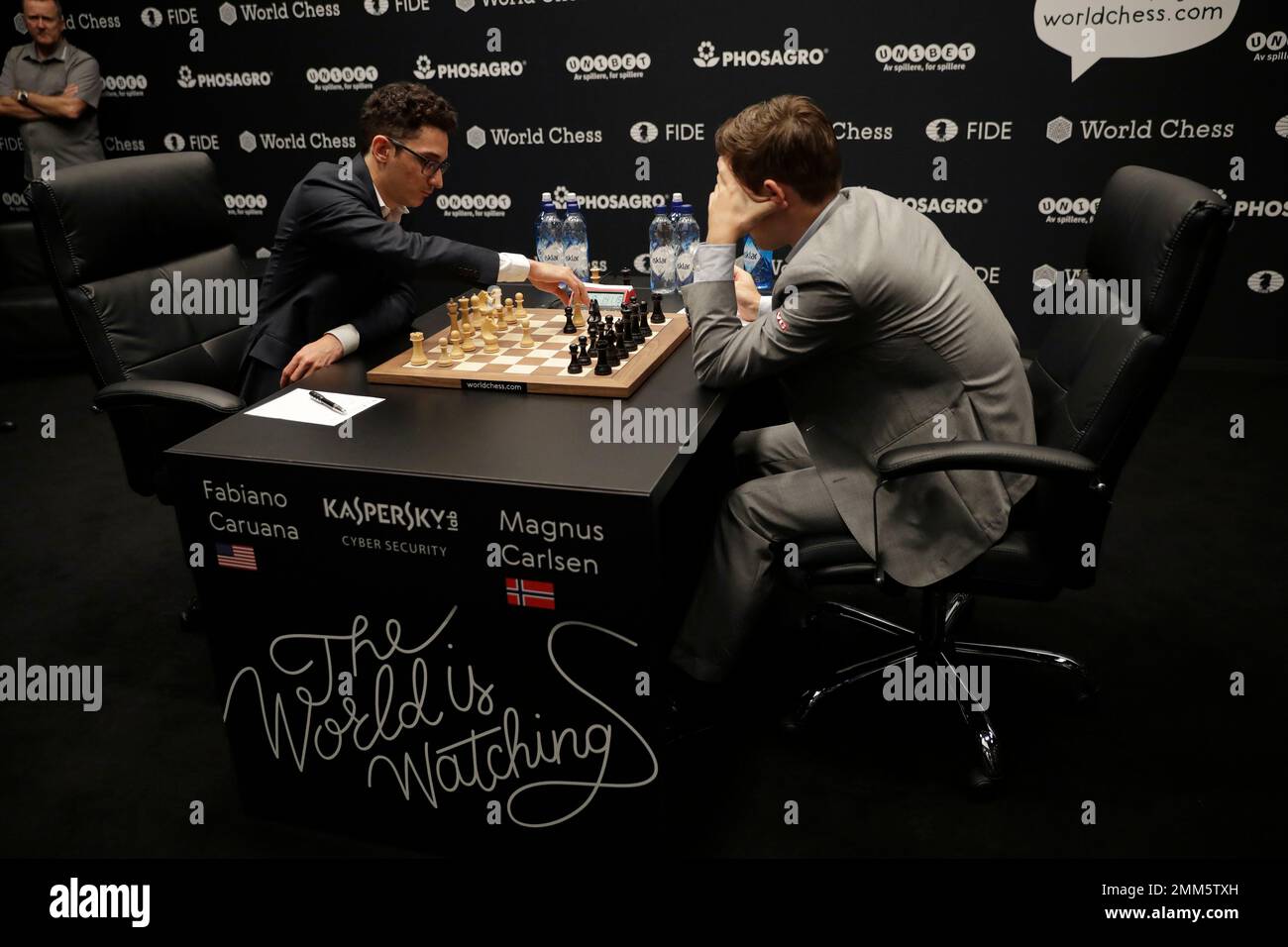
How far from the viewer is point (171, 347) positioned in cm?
249

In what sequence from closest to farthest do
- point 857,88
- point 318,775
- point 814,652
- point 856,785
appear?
point 318,775 → point 856,785 → point 814,652 → point 857,88

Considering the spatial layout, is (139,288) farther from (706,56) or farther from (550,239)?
(706,56)

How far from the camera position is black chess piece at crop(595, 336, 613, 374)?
1992mm

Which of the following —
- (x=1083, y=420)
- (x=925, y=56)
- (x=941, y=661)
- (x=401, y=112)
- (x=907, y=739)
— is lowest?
(x=907, y=739)

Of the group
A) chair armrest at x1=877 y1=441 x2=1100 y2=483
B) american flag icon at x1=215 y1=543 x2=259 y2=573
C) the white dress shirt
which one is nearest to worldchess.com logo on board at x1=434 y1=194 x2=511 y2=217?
the white dress shirt

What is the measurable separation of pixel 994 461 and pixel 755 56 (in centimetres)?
304

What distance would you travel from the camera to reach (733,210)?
75.2 inches

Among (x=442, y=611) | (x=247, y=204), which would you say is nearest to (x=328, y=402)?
(x=442, y=611)

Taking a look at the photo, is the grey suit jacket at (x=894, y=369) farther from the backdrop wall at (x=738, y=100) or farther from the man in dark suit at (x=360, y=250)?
the backdrop wall at (x=738, y=100)

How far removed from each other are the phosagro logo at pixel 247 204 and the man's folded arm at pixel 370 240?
9.96ft

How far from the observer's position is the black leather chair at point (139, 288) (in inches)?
88.7

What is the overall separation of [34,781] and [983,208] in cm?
381
